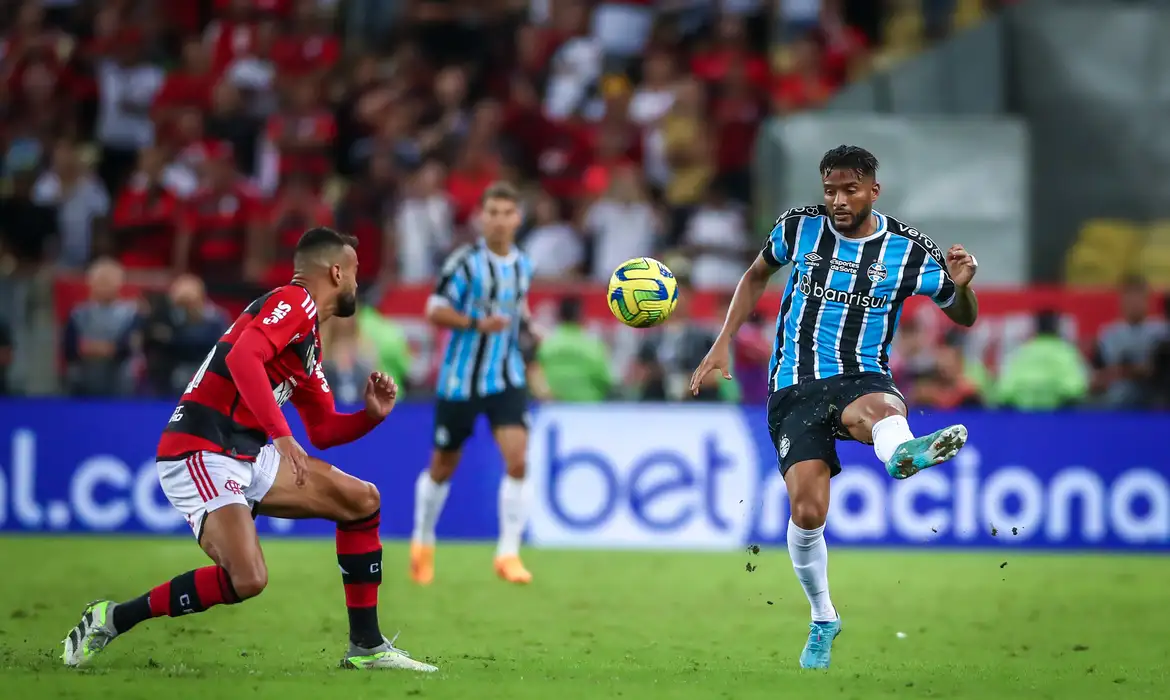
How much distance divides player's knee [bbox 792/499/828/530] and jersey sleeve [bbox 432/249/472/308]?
4.60m

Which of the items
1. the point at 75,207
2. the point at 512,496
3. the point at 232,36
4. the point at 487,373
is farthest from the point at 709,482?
the point at 232,36

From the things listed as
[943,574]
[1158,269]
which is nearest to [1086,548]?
[943,574]

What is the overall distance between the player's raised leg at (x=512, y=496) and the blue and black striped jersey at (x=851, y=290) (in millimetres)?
3929

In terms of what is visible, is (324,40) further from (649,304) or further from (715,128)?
(649,304)

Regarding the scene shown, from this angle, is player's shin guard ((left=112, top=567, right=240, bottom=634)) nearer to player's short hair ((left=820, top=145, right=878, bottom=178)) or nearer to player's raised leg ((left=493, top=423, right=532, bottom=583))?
player's short hair ((left=820, top=145, right=878, bottom=178))

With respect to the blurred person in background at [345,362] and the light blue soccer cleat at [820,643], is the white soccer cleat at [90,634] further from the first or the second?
the blurred person in background at [345,362]

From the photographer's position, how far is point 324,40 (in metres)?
18.9

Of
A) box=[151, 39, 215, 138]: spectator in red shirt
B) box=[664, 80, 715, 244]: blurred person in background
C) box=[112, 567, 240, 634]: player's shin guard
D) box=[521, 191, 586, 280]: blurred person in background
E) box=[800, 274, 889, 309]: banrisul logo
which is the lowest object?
box=[112, 567, 240, 634]: player's shin guard

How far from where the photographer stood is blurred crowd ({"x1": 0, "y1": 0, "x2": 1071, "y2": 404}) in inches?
575

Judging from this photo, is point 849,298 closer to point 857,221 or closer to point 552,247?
point 857,221

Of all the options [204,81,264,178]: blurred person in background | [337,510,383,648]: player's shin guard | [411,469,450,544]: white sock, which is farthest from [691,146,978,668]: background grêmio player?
[204,81,264,178]: blurred person in background

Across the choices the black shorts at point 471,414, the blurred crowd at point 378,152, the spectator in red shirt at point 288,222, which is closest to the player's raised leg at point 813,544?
the black shorts at point 471,414

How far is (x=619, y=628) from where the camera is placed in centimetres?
934

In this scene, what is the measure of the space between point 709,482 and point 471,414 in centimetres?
299
